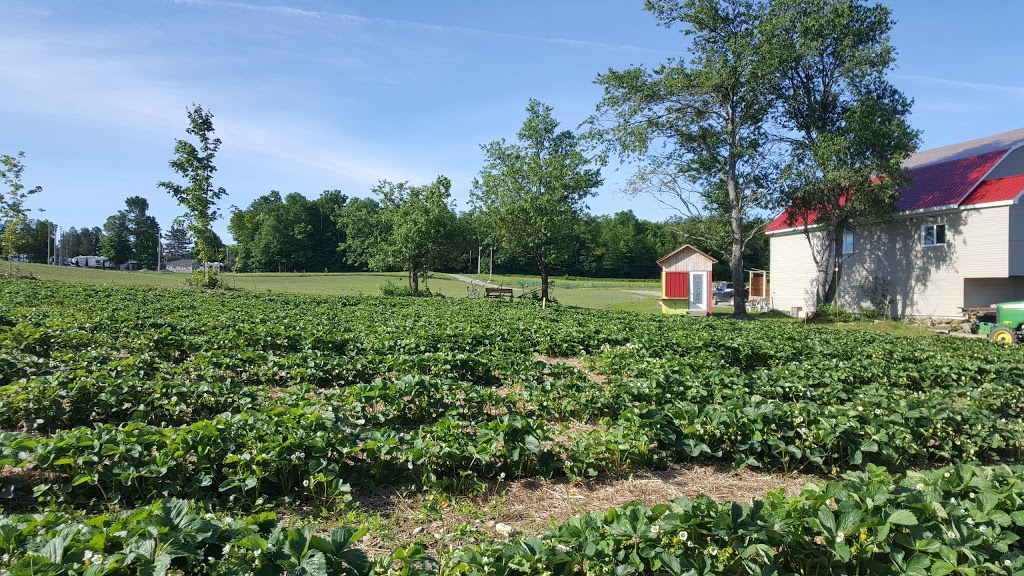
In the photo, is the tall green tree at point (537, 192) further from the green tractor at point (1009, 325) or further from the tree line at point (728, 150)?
the green tractor at point (1009, 325)

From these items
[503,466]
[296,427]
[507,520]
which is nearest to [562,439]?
[503,466]

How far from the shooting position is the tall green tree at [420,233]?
3719cm

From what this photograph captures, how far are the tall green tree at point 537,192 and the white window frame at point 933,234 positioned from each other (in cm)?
1719

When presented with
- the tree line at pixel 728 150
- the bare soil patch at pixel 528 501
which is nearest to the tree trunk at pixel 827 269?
the tree line at pixel 728 150

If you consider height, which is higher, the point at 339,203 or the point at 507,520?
the point at 339,203

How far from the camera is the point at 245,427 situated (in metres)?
4.32

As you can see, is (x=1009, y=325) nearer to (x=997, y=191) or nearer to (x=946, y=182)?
(x=997, y=191)

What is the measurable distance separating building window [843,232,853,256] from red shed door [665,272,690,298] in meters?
8.49

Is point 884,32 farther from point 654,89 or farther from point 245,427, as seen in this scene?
point 245,427

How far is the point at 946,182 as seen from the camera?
25.0m

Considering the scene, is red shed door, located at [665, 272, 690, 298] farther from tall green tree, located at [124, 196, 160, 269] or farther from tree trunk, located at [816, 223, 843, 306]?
tall green tree, located at [124, 196, 160, 269]

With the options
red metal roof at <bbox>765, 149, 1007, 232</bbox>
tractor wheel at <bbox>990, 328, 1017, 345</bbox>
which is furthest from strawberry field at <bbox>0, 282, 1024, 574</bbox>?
red metal roof at <bbox>765, 149, 1007, 232</bbox>

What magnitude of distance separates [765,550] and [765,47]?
85.3 ft

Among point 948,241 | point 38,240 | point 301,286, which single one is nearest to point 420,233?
point 301,286
